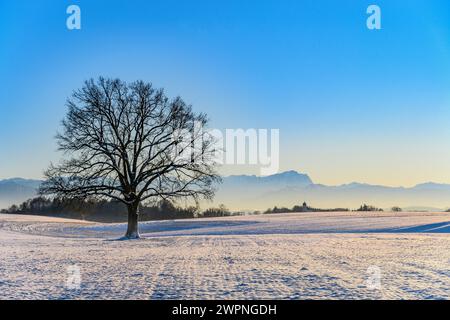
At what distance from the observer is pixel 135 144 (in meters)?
29.0

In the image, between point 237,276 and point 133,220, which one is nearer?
point 237,276

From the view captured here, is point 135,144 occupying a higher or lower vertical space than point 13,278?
higher

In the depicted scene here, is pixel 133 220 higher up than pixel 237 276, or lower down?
higher up

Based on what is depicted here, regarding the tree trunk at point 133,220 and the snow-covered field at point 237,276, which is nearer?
the snow-covered field at point 237,276

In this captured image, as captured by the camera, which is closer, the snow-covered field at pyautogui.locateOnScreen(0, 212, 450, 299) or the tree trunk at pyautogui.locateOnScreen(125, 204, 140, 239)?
the snow-covered field at pyautogui.locateOnScreen(0, 212, 450, 299)
